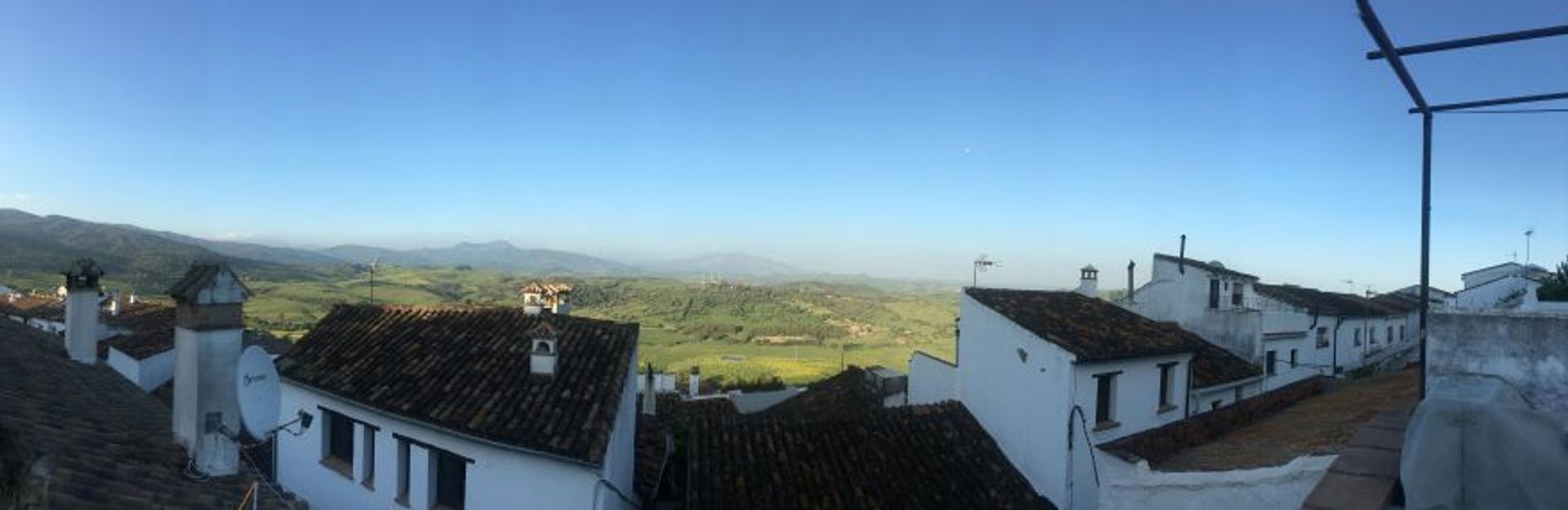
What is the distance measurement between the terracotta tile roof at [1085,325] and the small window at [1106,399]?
631mm

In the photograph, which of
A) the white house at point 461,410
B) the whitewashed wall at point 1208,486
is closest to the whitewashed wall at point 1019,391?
the whitewashed wall at point 1208,486

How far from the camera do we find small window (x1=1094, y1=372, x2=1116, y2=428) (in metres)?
16.6

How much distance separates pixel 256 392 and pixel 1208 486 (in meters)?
11.9

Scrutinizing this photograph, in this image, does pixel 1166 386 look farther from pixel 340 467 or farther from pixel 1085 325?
pixel 340 467

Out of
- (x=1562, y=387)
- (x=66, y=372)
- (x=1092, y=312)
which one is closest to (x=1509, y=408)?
(x=1562, y=387)

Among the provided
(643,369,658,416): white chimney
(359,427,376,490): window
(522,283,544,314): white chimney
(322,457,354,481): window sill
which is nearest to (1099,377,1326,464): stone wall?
(643,369,658,416): white chimney

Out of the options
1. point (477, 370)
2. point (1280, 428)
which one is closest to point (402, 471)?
point (477, 370)

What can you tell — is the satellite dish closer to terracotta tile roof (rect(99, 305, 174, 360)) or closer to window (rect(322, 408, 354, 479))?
window (rect(322, 408, 354, 479))

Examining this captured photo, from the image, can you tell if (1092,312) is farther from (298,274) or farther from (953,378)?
(298,274)

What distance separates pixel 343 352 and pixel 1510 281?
118 ft

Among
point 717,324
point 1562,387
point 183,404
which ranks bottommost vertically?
point 717,324

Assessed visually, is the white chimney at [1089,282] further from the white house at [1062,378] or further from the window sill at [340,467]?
the window sill at [340,467]

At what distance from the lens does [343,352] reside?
16.0 meters

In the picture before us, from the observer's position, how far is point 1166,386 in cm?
1872
